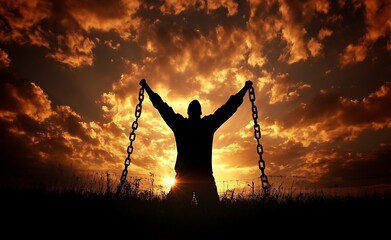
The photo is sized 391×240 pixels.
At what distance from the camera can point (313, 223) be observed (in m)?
5.91

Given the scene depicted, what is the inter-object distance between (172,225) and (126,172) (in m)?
3.24

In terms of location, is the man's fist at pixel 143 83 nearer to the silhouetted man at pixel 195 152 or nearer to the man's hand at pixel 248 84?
the silhouetted man at pixel 195 152

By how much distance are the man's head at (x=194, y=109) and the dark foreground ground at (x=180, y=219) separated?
1991 mm

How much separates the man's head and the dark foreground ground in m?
1.99

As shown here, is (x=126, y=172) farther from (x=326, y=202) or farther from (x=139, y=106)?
(x=326, y=202)

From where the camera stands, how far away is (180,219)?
6.02 metres

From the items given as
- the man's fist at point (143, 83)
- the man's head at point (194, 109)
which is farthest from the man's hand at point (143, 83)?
the man's head at point (194, 109)

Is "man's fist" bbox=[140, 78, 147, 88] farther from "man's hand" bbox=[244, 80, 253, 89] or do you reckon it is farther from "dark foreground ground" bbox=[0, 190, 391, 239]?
Answer: "dark foreground ground" bbox=[0, 190, 391, 239]

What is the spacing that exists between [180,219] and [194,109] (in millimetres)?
2525

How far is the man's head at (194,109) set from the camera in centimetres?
753

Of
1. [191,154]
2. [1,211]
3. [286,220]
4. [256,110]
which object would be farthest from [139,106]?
[286,220]

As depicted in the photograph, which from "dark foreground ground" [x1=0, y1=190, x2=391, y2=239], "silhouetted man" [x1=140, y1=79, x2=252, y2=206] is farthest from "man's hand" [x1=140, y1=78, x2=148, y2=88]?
"dark foreground ground" [x1=0, y1=190, x2=391, y2=239]

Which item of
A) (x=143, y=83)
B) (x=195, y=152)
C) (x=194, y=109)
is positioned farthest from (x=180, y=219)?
(x=143, y=83)

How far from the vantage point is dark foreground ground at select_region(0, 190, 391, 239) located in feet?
17.1
